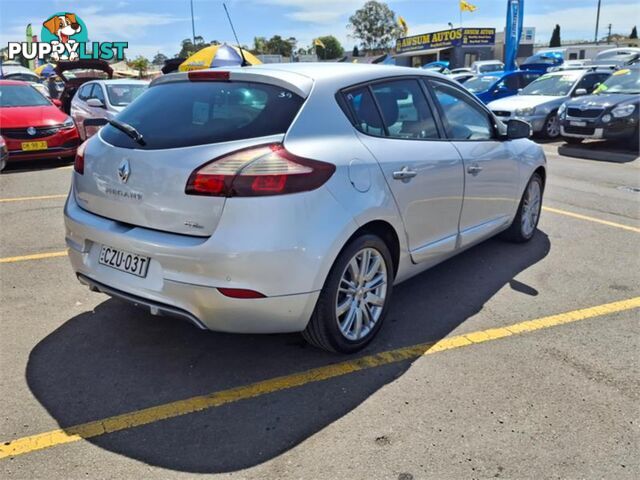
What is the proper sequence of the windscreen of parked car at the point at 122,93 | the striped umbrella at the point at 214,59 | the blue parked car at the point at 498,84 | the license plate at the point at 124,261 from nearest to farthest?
the license plate at the point at 124,261 → the windscreen of parked car at the point at 122,93 → the striped umbrella at the point at 214,59 → the blue parked car at the point at 498,84

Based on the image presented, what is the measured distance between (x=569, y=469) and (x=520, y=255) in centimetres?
301

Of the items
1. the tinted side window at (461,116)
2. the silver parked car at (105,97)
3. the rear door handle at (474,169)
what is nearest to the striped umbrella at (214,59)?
the silver parked car at (105,97)

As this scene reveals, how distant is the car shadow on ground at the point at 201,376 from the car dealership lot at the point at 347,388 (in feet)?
0.03

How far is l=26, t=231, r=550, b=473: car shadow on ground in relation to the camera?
2602mm

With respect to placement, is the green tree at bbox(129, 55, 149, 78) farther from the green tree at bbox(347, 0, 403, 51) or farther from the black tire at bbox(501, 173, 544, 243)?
the black tire at bbox(501, 173, 544, 243)

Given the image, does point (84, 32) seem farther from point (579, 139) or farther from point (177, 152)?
point (177, 152)

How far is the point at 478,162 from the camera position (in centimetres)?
429

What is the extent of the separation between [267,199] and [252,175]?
0.14 meters

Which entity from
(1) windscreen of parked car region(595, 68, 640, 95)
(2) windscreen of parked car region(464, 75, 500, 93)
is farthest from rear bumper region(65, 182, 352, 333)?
(2) windscreen of parked car region(464, 75, 500, 93)

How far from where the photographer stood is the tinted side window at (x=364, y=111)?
335 cm

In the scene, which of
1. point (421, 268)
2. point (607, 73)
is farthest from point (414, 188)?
point (607, 73)

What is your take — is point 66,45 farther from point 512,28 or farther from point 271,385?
point 271,385

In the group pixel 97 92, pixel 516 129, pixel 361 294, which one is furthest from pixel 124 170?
pixel 97 92

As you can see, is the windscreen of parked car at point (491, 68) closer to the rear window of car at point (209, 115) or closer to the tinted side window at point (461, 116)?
the tinted side window at point (461, 116)
